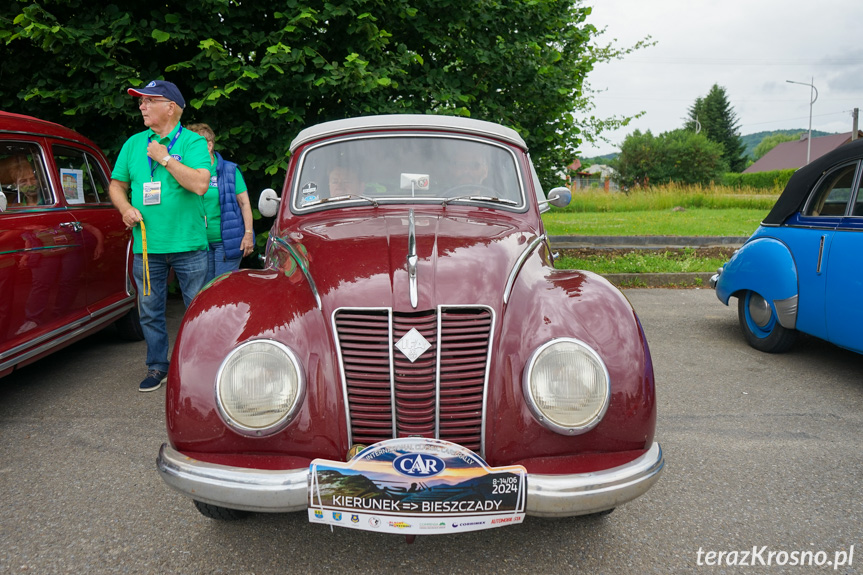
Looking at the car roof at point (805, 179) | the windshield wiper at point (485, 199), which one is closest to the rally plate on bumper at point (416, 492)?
the windshield wiper at point (485, 199)

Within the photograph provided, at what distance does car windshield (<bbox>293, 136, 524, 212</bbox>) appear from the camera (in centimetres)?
346

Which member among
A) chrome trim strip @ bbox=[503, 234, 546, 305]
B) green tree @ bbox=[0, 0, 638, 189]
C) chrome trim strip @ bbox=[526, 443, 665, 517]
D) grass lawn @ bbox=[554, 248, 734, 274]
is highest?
green tree @ bbox=[0, 0, 638, 189]

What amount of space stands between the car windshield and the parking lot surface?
1.71 metres

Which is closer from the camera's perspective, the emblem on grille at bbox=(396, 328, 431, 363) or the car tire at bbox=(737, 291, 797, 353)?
the emblem on grille at bbox=(396, 328, 431, 363)

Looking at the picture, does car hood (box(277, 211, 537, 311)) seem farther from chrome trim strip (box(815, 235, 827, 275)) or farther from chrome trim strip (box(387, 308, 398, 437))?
chrome trim strip (box(815, 235, 827, 275))

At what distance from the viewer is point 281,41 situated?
246 inches

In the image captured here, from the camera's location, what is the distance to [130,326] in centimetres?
589

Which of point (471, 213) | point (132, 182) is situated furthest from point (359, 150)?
point (132, 182)

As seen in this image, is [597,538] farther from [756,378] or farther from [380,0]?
[380,0]

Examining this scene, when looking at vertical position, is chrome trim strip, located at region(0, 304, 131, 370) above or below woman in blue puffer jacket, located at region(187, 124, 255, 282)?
below

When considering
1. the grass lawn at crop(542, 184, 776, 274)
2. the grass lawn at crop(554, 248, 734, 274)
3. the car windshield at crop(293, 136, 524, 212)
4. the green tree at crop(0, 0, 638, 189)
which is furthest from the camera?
the grass lawn at crop(542, 184, 776, 274)

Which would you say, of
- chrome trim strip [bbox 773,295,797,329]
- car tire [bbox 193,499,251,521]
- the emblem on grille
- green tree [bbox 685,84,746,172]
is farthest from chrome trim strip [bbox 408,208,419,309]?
green tree [bbox 685,84,746,172]

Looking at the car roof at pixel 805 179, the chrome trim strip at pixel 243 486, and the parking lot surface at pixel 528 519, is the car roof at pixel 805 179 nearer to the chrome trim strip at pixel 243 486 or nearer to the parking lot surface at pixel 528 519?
the parking lot surface at pixel 528 519

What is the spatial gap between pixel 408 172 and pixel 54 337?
2870 millimetres
